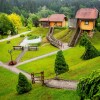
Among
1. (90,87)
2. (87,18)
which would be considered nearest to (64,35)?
(87,18)

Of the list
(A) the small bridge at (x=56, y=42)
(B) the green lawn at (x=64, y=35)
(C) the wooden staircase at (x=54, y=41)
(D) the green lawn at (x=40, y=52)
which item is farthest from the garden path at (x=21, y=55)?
(B) the green lawn at (x=64, y=35)

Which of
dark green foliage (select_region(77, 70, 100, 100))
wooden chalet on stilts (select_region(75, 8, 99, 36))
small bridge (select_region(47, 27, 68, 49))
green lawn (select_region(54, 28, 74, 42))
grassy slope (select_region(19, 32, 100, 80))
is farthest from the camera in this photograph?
green lawn (select_region(54, 28, 74, 42))

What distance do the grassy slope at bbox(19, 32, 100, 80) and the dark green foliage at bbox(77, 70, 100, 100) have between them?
10367mm

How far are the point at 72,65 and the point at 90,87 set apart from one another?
84.4 feet

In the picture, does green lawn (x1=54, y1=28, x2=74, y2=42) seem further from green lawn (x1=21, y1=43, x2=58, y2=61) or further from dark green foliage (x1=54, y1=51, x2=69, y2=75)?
dark green foliage (x1=54, y1=51, x2=69, y2=75)

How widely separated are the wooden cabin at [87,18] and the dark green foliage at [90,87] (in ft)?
156

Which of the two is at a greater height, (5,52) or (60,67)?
(60,67)

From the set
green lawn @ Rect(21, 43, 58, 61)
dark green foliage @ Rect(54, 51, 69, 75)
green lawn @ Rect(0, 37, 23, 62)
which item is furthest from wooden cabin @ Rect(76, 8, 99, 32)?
dark green foliage @ Rect(54, 51, 69, 75)

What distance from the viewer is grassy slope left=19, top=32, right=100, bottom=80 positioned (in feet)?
118

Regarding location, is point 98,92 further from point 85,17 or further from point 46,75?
point 85,17

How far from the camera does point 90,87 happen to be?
2192 cm

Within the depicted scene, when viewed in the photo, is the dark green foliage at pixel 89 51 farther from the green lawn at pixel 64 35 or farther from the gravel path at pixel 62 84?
the green lawn at pixel 64 35

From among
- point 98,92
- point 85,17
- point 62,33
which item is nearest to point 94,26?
point 85,17

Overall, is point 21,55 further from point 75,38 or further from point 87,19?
point 87,19
